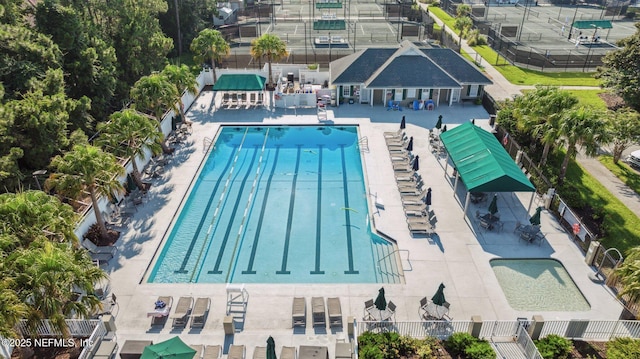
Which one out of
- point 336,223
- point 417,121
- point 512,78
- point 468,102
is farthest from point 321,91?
point 512,78

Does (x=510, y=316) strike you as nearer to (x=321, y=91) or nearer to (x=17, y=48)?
(x=321, y=91)

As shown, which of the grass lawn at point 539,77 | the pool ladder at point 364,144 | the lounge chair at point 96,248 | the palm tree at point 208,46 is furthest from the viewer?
the grass lawn at point 539,77

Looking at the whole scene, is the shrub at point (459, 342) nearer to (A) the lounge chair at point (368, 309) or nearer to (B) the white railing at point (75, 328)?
(A) the lounge chair at point (368, 309)

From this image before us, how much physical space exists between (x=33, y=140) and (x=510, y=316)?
24.7m

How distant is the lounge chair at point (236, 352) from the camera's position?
47.4 feet

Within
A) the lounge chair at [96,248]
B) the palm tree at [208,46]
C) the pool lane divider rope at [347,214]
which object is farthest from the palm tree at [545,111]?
the palm tree at [208,46]

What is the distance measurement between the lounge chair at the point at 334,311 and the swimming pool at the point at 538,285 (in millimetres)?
7290

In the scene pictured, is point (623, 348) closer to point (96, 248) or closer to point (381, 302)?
point (381, 302)

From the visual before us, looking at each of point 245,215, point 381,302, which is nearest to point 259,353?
point 381,302

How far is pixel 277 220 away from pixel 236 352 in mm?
9253

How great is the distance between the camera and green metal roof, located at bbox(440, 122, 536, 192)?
21.0 metres

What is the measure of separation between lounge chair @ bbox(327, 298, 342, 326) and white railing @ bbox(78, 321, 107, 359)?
8.46 meters

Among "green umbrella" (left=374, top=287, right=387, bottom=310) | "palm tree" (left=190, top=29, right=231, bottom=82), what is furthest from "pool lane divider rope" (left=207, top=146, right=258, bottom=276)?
"palm tree" (left=190, top=29, right=231, bottom=82)

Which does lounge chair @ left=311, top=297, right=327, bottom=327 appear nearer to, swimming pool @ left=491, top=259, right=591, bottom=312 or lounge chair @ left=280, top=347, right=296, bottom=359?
lounge chair @ left=280, top=347, right=296, bottom=359
